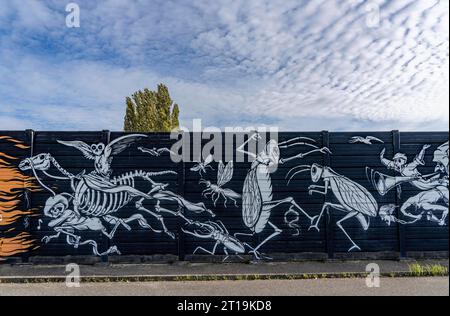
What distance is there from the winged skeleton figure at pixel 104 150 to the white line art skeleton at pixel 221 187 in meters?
1.59

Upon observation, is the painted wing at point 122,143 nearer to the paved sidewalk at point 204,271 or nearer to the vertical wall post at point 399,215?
the paved sidewalk at point 204,271

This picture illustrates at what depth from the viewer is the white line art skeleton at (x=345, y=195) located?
6.38 metres

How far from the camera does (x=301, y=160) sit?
642cm

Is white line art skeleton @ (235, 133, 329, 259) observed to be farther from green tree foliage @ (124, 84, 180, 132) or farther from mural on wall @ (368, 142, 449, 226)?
green tree foliage @ (124, 84, 180, 132)

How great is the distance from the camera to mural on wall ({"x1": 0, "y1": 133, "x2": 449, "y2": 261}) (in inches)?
242

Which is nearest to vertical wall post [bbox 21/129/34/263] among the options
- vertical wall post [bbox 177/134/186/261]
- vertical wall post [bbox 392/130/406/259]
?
vertical wall post [bbox 177/134/186/261]

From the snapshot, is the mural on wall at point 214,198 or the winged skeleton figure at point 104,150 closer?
the mural on wall at point 214,198

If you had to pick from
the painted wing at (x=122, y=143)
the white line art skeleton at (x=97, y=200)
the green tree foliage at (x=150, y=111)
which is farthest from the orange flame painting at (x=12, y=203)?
the green tree foliage at (x=150, y=111)

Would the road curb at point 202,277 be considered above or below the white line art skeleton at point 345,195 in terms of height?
below

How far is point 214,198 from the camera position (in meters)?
6.30

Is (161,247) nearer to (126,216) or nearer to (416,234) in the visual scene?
(126,216)

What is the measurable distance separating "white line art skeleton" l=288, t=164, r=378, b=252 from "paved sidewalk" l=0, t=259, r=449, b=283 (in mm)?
849

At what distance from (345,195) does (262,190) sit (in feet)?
5.34

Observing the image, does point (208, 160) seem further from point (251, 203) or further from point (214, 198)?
point (251, 203)
